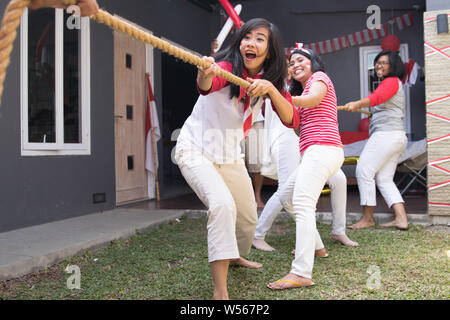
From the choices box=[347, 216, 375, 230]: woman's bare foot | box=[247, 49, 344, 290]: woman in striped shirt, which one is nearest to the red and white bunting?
box=[347, 216, 375, 230]: woman's bare foot

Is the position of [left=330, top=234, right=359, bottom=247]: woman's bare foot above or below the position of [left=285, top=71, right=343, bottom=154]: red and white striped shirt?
below

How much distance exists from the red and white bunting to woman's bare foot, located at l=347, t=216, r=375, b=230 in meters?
5.08

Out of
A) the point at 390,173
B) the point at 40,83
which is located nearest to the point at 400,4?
the point at 390,173

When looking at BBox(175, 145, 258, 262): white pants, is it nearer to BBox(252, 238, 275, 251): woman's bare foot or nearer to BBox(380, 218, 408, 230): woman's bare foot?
BBox(252, 238, 275, 251): woman's bare foot

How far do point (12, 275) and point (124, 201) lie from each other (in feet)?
10.1

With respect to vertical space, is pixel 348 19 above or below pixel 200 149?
above

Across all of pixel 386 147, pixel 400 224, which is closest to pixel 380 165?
pixel 386 147

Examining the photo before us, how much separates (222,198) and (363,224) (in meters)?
2.68

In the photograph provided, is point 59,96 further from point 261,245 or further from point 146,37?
point 146,37

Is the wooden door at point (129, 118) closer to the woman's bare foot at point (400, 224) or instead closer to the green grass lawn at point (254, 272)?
the green grass lawn at point (254, 272)

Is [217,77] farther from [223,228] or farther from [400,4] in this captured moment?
[400,4]

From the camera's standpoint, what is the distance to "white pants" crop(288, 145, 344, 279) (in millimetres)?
2613

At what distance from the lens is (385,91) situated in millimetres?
4254

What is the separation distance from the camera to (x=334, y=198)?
3.66 m
